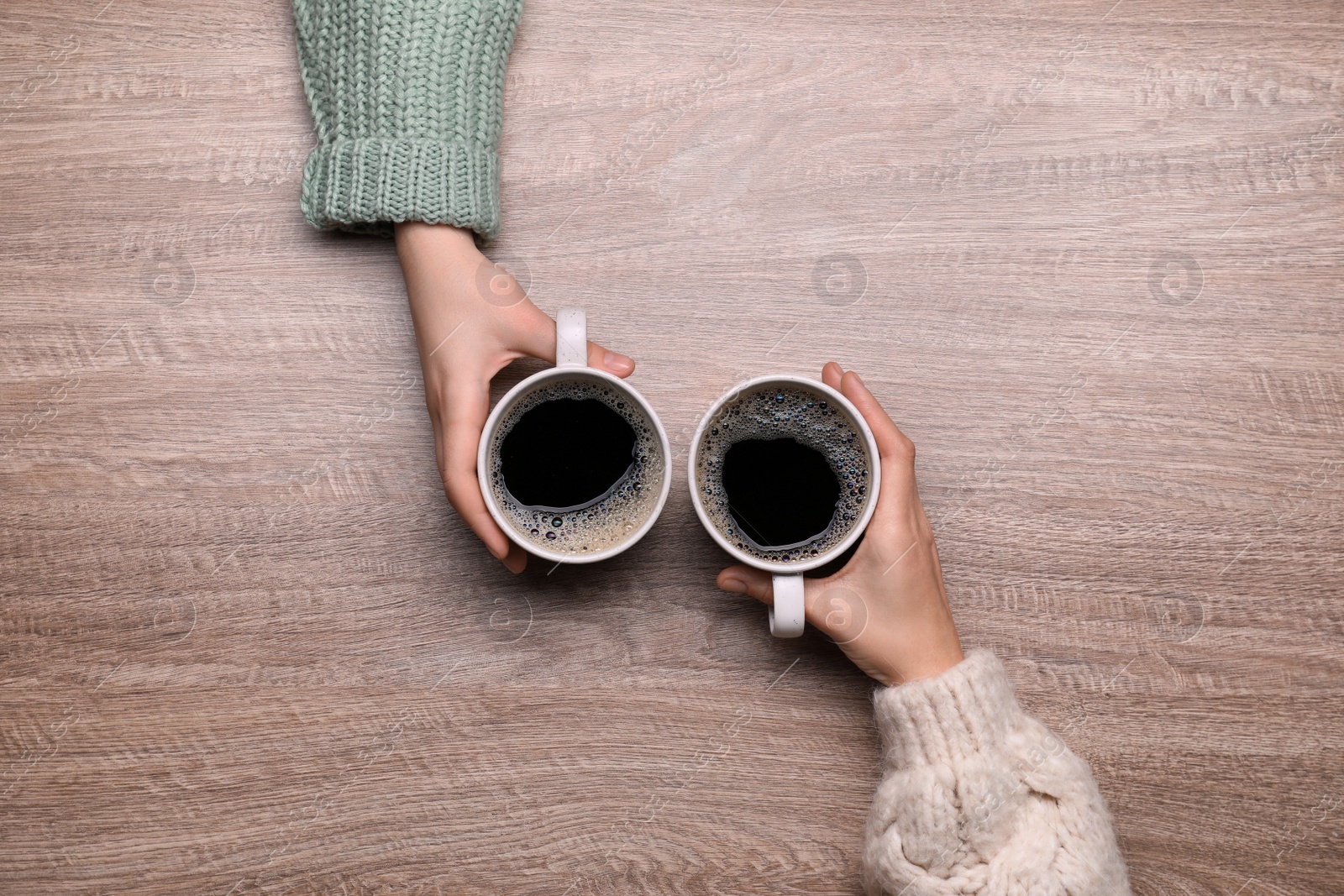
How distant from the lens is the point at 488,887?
3.07 ft

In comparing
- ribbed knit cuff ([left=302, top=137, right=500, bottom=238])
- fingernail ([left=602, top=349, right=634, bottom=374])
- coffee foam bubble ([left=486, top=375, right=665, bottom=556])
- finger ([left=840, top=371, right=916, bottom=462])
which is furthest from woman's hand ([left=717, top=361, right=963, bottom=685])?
ribbed knit cuff ([left=302, top=137, right=500, bottom=238])

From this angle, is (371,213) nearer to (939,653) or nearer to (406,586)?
(406,586)

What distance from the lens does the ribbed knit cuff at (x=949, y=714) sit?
0.86 metres

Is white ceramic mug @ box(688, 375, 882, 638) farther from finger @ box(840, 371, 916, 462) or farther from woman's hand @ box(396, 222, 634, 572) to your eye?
woman's hand @ box(396, 222, 634, 572)

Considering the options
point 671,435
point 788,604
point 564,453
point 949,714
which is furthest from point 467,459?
point 949,714

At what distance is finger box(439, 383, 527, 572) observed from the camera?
0.83 metres

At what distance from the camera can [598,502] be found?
0.86m

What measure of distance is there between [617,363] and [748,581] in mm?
272

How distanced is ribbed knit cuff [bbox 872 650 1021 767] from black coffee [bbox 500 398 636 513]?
0.40 meters

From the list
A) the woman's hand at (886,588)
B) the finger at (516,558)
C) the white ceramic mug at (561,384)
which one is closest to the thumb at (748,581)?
the woman's hand at (886,588)

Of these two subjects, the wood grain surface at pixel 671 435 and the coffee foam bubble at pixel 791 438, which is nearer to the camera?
the coffee foam bubble at pixel 791 438

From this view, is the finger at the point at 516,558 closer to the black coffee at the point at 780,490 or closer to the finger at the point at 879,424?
the black coffee at the point at 780,490

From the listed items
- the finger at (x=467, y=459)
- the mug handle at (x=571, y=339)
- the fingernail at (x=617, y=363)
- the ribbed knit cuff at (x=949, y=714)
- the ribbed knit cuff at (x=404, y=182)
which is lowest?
the ribbed knit cuff at (x=949, y=714)

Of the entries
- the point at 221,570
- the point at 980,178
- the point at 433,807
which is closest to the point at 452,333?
the point at 221,570
